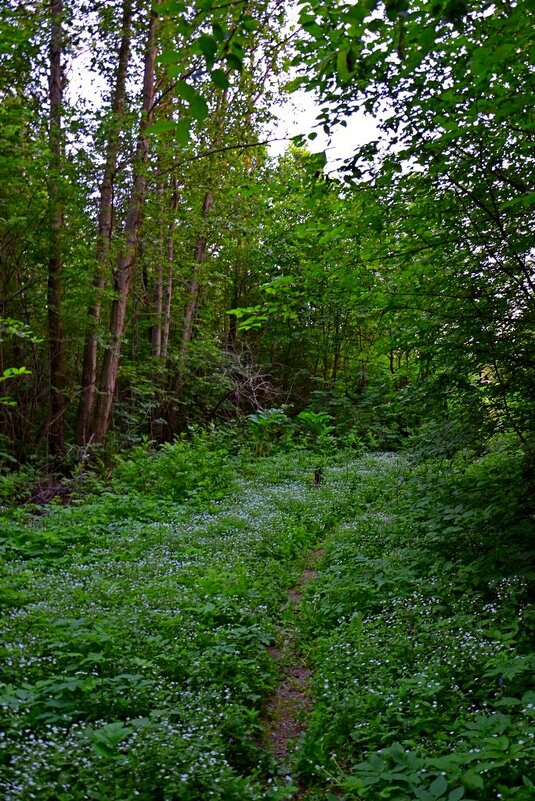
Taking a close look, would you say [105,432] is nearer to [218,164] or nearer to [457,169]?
[218,164]

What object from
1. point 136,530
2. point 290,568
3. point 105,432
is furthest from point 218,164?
point 290,568

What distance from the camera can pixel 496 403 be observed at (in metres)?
5.52

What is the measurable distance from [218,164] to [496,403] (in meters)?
10.7

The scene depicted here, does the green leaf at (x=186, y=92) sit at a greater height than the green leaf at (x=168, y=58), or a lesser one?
lesser

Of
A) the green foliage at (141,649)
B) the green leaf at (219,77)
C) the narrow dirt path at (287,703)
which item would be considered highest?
the green leaf at (219,77)

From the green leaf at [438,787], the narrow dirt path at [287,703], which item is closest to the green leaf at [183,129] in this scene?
the green leaf at [438,787]

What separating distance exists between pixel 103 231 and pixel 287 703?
403 inches

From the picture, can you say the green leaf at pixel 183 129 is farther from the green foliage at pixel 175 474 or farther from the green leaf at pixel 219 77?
the green foliage at pixel 175 474

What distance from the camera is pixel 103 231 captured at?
39.4 ft

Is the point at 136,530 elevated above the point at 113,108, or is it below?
below

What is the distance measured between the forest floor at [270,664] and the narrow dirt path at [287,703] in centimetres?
2

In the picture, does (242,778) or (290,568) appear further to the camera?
(290,568)

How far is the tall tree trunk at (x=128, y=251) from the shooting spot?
11.6 metres

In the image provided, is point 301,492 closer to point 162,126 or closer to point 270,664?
point 270,664
